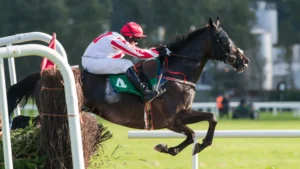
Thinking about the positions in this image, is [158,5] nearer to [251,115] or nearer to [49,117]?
[251,115]

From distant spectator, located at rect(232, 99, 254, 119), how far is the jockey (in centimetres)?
2154

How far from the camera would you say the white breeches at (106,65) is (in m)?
7.57

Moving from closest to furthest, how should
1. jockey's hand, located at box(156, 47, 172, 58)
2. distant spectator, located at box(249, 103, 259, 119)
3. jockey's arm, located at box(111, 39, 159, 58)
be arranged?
1. jockey's arm, located at box(111, 39, 159, 58)
2. jockey's hand, located at box(156, 47, 172, 58)
3. distant spectator, located at box(249, 103, 259, 119)

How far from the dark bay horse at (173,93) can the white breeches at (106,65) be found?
10cm

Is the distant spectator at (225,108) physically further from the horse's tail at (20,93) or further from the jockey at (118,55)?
the horse's tail at (20,93)

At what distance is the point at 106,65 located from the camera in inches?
298

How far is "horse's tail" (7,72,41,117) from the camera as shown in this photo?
759 cm

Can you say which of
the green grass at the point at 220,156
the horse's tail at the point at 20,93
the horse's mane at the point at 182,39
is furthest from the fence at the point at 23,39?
the green grass at the point at 220,156

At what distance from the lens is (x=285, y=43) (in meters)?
51.5

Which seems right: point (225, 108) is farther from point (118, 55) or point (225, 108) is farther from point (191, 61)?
point (118, 55)

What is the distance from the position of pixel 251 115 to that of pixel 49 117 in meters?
24.2

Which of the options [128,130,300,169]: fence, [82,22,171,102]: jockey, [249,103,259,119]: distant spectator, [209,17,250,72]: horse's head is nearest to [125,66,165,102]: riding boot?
[82,22,171,102]: jockey

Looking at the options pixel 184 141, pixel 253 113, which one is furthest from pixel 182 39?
pixel 253 113

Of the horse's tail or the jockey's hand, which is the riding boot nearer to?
the jockey's hand
